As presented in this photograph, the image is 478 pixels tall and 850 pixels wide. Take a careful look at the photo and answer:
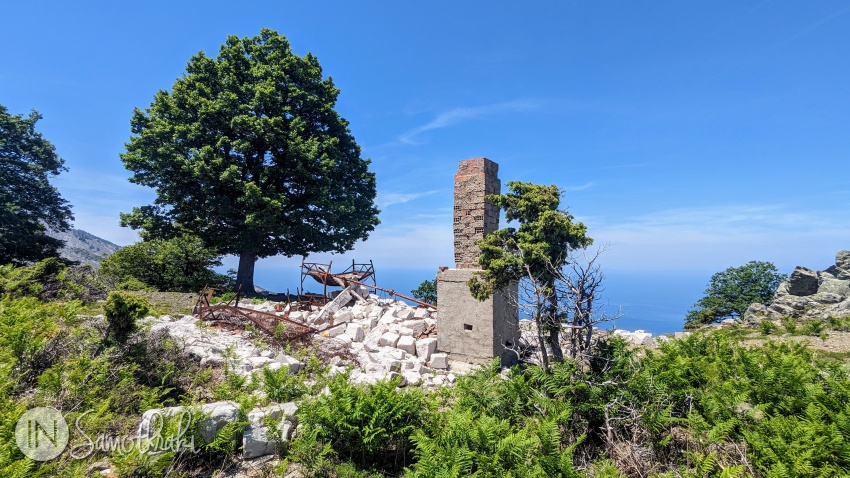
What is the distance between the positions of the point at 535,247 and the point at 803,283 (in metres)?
21.0

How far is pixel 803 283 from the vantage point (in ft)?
61.7

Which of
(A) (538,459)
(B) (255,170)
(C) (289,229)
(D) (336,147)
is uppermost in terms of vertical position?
(D) (336,147)

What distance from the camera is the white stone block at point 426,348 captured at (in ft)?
33.3

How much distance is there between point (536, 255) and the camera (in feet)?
24.6

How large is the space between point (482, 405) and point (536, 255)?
3.12 m

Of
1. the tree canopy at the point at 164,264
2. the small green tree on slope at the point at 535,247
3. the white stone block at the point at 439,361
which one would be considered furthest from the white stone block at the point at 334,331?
the tree canopy at the point at 164,264

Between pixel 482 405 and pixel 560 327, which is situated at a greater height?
pixel 560 327

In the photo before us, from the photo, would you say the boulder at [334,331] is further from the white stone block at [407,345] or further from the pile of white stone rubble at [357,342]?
the white stone block at [407,345]

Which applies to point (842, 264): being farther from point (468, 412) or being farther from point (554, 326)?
point (468, 412)

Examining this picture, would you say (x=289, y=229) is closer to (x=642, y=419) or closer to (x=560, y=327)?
(x=560, y=327)

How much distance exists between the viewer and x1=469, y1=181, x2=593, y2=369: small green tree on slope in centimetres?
744

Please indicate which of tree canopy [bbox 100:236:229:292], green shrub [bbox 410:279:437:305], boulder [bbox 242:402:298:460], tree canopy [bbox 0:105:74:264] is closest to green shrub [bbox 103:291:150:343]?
boulder [bbox 242:402:298:460]

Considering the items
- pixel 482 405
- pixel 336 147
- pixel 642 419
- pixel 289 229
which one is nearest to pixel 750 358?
pixel 642 419

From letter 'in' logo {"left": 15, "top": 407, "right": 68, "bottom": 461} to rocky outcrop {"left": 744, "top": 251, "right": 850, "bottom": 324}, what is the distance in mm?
22565
